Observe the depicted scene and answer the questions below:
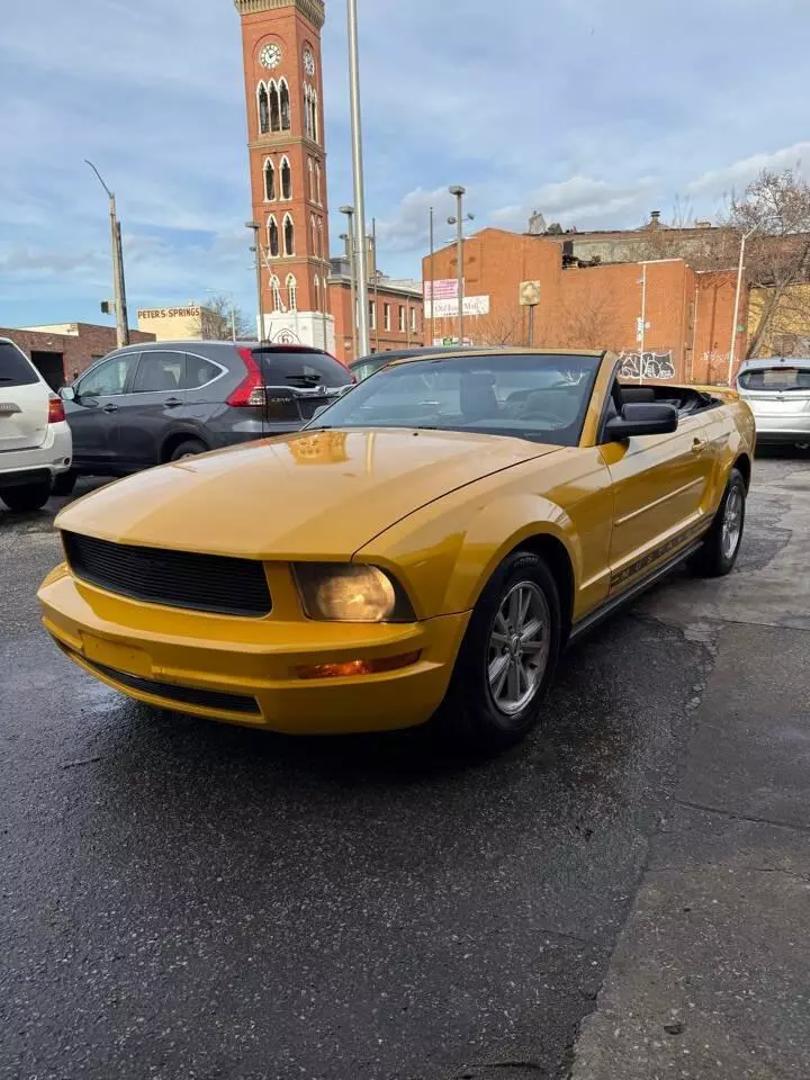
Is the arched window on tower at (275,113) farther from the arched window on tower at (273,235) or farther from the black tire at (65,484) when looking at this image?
the black tire at (65,484)

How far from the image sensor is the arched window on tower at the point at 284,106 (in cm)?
6384

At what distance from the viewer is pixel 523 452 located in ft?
11.0

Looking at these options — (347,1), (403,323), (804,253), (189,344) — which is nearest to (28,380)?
(189,344)

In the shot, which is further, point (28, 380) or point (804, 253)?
point (804, 253)

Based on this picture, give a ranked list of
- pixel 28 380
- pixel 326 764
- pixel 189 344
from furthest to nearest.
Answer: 1. pixel 189 344
2. pixel 28 380
3. pixel 326 764

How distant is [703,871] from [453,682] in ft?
3.05

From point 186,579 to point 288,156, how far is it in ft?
231

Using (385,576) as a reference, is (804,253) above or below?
above

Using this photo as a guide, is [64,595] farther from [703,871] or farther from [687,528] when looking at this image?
[687,528]

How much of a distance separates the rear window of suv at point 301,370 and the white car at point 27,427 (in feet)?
6.61

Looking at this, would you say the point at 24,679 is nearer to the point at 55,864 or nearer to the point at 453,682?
the point at 55,864

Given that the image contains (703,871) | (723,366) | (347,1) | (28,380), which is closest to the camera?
(703,871)

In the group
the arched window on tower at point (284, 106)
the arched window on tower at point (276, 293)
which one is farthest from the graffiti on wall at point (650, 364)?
the arched window on tower at point (284, 106)

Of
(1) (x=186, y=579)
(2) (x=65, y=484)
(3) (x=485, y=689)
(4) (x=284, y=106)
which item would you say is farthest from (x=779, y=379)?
(4) (x=284, y=106)
